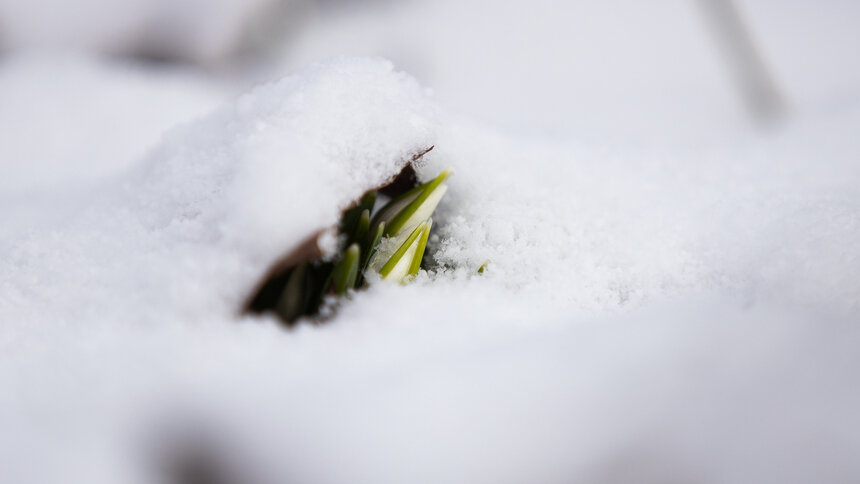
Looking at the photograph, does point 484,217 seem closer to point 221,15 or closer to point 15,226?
point 15,226

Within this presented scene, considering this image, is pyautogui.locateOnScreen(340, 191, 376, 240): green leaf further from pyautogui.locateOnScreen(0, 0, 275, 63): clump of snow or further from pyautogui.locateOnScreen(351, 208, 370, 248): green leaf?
pyautogui.locateOnScreen(0, 0, 275, 63): clump of snow

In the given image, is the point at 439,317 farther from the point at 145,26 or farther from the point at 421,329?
the point at 145,26

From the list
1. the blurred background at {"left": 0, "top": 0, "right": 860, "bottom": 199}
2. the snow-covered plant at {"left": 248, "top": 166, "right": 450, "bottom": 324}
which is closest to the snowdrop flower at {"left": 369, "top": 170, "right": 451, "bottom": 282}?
the snow-covered plant at {"left": 248, "top": 166, "right": 450, "bottom": 324}

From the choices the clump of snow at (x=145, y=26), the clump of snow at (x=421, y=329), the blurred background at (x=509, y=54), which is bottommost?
the clump of snow at (x=421, y=329)

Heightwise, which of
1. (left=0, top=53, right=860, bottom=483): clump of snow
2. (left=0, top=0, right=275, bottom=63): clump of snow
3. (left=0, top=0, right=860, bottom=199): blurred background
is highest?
(left=0, top=0, right=275, bottom=63): clump of snow

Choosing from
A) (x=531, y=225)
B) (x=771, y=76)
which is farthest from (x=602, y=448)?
(x=771, y=76)

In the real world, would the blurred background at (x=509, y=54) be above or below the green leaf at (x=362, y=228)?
above

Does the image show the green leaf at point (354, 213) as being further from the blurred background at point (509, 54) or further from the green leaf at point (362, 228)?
the blurred background at point (509, 54)

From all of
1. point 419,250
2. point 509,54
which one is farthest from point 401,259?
point 509,54

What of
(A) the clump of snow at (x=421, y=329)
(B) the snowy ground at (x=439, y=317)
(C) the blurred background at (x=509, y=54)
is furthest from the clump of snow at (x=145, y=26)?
(A) the clump of snow at (x=421, y=329)
